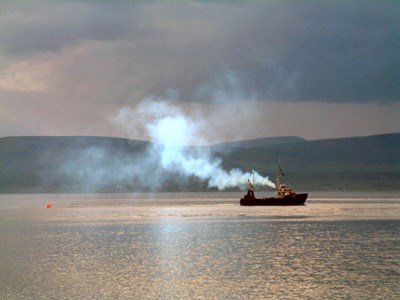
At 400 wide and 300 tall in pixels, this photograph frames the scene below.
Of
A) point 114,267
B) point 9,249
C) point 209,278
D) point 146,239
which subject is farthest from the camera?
point 146,239

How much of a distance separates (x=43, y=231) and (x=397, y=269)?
75426mm

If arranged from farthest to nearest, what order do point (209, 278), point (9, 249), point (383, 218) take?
point (383, 218) → point (9, 249) → point (209, 278)

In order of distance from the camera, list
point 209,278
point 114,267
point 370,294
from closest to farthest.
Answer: point 370,294
point 209,278
point 114,267

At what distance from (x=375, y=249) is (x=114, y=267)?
3325 cm

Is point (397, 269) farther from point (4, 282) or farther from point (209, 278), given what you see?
point (4, 282)

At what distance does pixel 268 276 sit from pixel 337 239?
3826 cm

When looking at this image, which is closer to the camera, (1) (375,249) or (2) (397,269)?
(2) (397,269)

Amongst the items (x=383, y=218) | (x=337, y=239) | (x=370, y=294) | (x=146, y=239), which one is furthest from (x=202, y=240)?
(x=383, y=218)

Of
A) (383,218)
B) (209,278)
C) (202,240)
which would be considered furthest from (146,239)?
(383,218)

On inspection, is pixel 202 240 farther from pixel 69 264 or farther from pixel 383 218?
pixel 383 218

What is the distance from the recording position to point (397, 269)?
71.0 m

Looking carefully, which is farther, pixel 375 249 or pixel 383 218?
pixel 383 218

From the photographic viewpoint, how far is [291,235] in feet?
366

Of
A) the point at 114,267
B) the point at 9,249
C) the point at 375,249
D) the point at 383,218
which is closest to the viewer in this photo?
the point at 114,267
